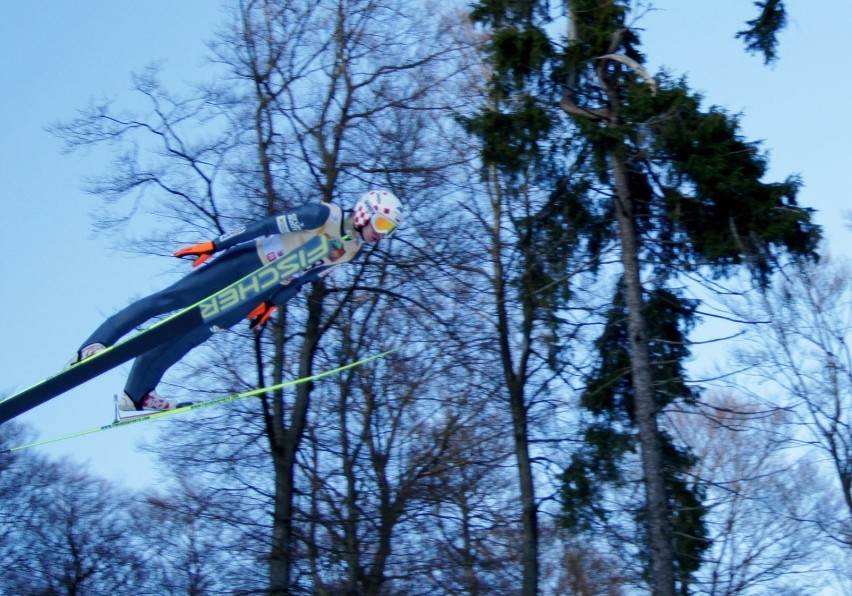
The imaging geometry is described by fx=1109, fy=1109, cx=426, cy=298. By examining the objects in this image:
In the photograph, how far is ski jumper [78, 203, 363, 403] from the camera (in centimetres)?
851

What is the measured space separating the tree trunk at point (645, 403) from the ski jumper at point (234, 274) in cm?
351

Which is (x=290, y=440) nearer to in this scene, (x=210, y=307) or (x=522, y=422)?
(x=522, y=422)

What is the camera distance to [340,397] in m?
12.6

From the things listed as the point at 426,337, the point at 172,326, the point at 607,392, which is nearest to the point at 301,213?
the point at 172,326

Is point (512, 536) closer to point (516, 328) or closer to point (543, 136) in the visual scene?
point (516, 328)

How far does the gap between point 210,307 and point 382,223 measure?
152cm

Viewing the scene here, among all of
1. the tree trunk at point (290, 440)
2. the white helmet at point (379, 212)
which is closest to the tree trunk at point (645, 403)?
the tree trunk at point (290, 440)

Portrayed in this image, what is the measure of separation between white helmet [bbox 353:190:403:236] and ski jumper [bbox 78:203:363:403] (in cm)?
18

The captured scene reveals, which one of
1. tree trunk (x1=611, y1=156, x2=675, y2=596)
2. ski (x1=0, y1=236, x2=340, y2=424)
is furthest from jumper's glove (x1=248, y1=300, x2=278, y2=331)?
tree trunk (x1=611, y1=156, x2=675, y2=596)

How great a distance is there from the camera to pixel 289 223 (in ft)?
27.7

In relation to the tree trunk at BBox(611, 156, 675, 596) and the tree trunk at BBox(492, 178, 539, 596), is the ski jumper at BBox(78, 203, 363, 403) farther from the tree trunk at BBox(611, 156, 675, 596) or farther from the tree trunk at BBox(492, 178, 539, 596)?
the tree trunk at BBox(492, 178, 539, 596)

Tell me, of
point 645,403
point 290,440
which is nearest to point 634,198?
point 645,403

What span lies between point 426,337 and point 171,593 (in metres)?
4.54

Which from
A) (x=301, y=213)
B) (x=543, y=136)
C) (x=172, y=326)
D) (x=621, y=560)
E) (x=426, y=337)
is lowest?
(x=621, y=560)
